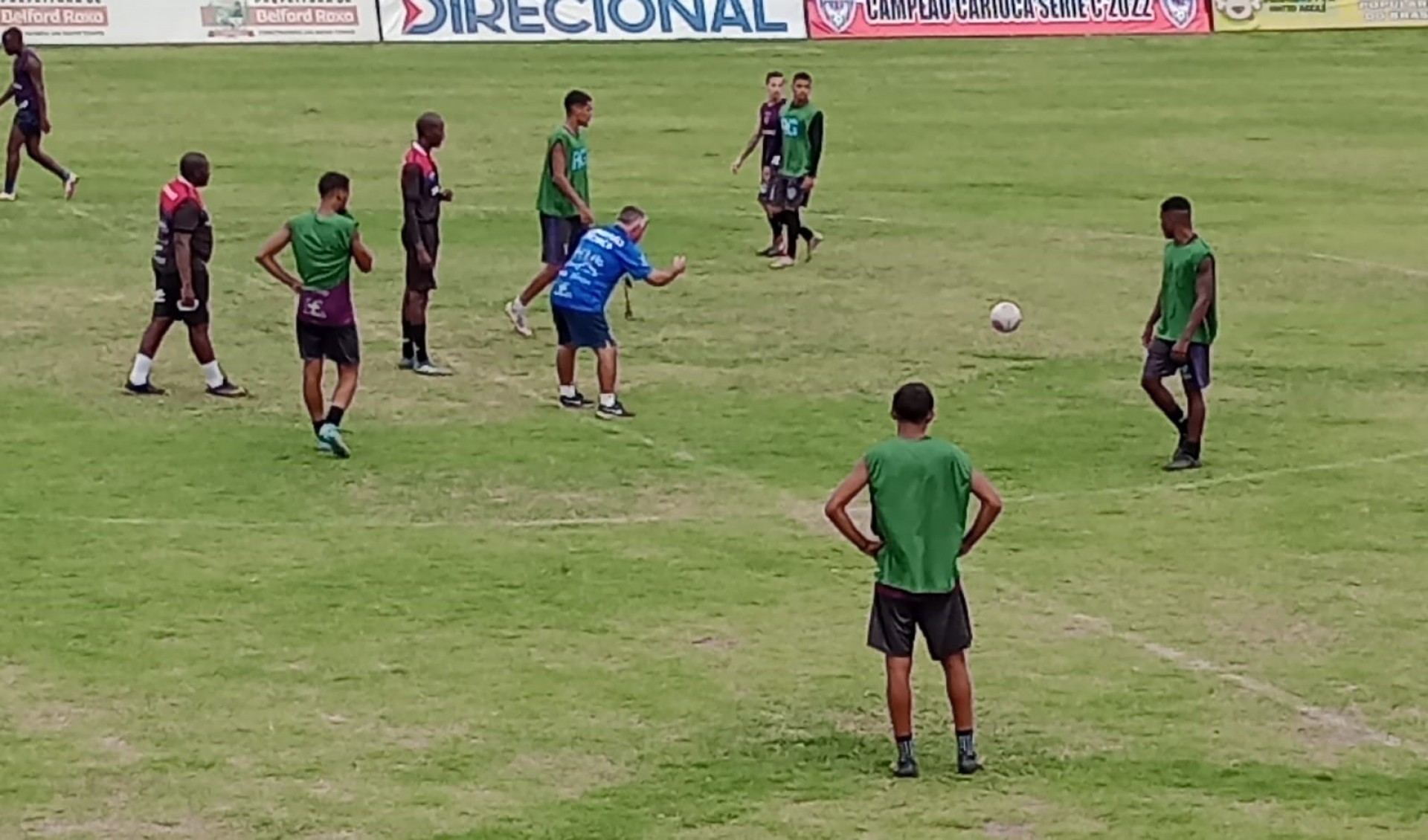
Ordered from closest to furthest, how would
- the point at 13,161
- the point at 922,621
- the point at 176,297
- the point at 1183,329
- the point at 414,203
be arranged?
the point at 922,621 < the point at 1183,329 < the point at 176,297 < the point at 414,203 < the point at 13,161

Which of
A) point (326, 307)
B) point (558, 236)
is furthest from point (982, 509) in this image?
point (558, 236)

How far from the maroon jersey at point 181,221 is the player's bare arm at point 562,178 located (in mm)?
3533

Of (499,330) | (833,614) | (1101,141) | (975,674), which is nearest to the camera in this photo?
(975,674)

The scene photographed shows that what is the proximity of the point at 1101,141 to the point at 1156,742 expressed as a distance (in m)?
25.7

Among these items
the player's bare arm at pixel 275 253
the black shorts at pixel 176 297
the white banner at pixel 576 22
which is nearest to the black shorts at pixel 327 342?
the player's bare arm at pixel 275 253

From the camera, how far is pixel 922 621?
10992mm

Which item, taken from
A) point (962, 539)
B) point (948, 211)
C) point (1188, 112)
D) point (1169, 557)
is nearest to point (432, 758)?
point (962, 539)

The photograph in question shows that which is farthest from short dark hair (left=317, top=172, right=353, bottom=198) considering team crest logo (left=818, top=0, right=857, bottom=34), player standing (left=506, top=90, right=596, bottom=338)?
team crest logo (left=818, top=0, right=857, bottom=34)

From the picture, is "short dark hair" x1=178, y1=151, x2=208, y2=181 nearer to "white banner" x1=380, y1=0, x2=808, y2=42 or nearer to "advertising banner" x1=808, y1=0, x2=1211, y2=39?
"white banner" x1=380, y1=0, x2=808, y2=42

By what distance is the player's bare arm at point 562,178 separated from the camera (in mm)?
21391

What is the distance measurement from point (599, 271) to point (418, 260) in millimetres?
2148

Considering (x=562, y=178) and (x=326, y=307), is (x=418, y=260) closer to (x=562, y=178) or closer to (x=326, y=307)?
(x=562, y=178)

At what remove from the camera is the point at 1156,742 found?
11.9 metres

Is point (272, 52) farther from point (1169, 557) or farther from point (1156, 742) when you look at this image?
point (1156, 742)
